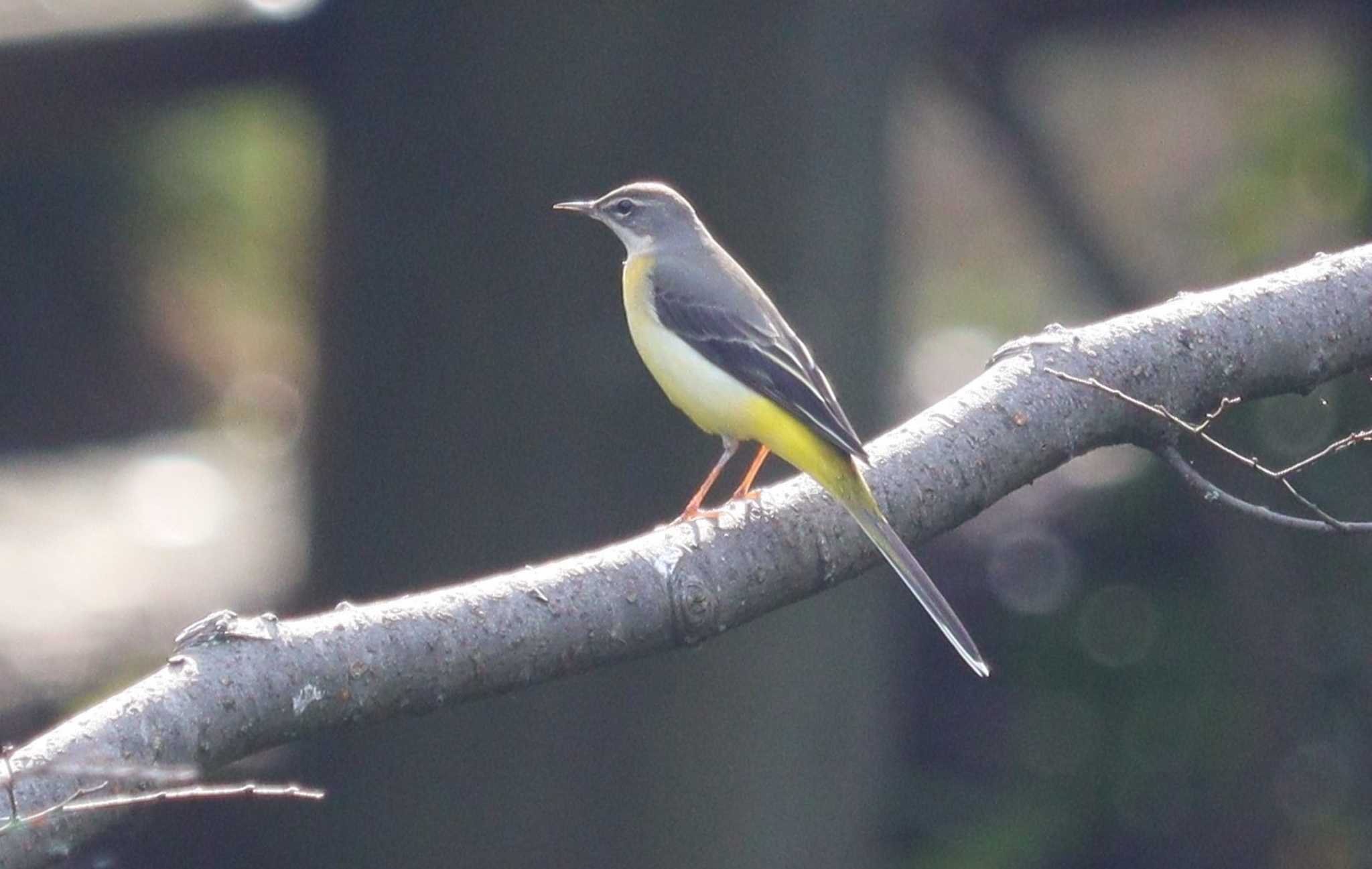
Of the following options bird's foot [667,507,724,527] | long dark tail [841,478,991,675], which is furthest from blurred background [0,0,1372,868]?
long dark tail [841,478,991,675]

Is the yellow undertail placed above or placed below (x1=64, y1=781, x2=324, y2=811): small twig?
below

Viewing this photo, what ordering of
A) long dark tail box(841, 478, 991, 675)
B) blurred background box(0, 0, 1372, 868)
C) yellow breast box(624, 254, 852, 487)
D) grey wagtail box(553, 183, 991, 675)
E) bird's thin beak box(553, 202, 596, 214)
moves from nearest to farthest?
long dark tail box(841, 478, 991, 675)
grey wagtail box(553, 183, 991, 675)
yellow breast box(624, 254, 852, 487)
bird's thin beak box(553, 202, 596, 214)
blurred background box(0, 0, 1372, 868)

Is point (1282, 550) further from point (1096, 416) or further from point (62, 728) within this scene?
point (62, 728)

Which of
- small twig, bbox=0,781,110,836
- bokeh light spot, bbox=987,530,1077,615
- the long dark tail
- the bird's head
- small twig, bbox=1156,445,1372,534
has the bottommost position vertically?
bokeh light spot, bbox=987,530,1077,615

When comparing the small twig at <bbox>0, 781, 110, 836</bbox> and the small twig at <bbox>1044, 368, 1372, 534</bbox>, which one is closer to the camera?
the small twig at <bbox>0, 781, 110, 836</bbox>

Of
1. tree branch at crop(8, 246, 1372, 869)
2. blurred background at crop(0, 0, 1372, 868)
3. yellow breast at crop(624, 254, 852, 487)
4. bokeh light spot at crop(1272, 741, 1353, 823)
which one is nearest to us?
tree branch at crop(8, 246, 1372, 869)

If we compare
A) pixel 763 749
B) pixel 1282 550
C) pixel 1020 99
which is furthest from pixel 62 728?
pixel 1020 99

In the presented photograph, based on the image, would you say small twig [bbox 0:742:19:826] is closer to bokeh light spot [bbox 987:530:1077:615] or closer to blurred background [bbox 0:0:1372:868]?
blurred background [bbox 0:0:1372:868]
